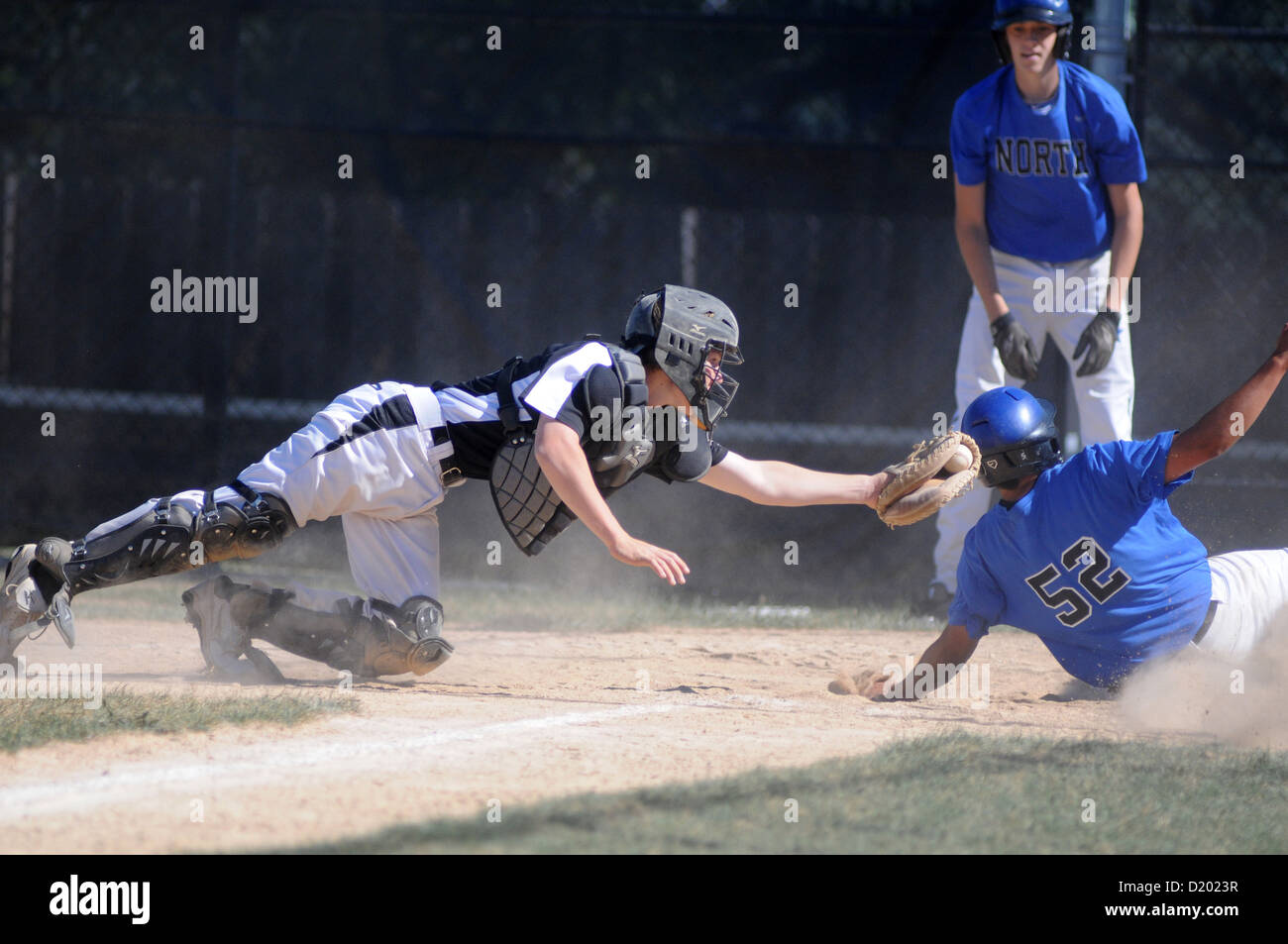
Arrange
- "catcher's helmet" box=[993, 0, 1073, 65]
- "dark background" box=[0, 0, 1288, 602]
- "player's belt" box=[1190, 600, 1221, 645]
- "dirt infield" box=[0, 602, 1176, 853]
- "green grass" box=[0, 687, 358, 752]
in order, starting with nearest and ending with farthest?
1. "dirt infield" box=[0, 602, 1176, 853]
2. "green grass" box=[0, 687, 358, 752]
3. "player's belt" box=[1190, 600, 1221, 645]
4. "catcher's helmet" box=[993, 0, 1073, 65]
5. "dark background" box=[0, 0, 1288, 602]

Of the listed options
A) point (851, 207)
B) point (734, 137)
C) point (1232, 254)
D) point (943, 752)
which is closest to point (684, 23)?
point (734, 137)

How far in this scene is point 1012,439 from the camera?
3.98 m

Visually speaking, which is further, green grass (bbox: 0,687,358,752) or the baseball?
the baseball

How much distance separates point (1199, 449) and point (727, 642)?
2.43 metres

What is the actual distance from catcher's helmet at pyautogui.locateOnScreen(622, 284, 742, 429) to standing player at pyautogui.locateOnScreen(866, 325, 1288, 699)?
79cm

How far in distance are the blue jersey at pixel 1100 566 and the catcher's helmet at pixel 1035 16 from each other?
2.12 metres

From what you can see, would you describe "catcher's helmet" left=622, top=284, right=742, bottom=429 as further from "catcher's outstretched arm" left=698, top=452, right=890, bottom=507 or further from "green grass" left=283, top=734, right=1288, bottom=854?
"green grass" left=283, top=734, right=1288, bottom=854

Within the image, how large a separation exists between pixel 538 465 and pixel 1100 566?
5.49 feet

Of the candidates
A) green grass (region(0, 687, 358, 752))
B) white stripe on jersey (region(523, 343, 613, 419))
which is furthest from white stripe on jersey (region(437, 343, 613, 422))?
green grass (region(0, 687, 358, 752))

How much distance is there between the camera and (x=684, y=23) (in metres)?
7.20

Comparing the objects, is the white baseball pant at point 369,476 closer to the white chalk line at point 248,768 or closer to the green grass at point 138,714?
the green grass at point 138,714

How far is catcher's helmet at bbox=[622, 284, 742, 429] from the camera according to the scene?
403 centimetres

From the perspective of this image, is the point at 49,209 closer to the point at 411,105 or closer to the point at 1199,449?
the point at 411,105

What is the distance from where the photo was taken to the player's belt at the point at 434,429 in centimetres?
422
